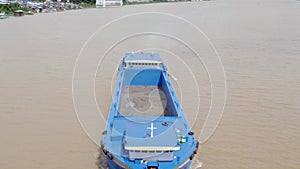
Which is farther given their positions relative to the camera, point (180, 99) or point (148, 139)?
point (180, 99)

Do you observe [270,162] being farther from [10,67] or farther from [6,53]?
[6,53]

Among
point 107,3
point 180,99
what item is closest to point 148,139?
point 180,99

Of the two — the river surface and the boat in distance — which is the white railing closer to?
the river surface

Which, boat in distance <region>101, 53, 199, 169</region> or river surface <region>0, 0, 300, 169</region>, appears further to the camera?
river surface <region>0, 0, 300, 169</region>

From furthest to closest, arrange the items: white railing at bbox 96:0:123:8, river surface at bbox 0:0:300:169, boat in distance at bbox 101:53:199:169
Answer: white railing at bbox 96:0:123:8 → river surface at bbox 0:0:300:169 → boat in distance at bbox 101:53:199:169

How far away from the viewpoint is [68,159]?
5836 millimetres

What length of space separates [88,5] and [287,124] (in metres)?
49.4

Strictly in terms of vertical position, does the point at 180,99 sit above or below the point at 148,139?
below

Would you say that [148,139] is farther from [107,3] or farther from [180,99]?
[107,3]

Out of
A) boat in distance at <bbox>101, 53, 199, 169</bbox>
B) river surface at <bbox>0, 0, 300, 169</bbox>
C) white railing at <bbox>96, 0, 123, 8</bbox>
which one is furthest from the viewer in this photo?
white railing at <bbox>96, 0, 123, 8</bbox>

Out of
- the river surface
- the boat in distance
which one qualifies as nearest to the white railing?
the river surface

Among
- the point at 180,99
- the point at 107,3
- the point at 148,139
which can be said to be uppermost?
the point at 107,3

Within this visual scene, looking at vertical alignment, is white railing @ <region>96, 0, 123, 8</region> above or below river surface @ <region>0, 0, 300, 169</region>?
above

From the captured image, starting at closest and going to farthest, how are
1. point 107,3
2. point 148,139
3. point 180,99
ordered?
point 148,139 < point 180,99 < point 107,3
